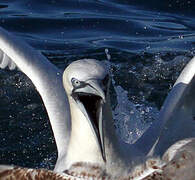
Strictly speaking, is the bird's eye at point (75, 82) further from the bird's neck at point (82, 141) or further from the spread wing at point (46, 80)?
the spread wing at point (46, 80)

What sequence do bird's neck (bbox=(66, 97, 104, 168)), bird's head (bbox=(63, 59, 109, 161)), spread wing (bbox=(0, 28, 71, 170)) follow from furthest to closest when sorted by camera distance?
spread wing (bbox=(0, 28, 71, 170)), bird's neck (bbox=(66, 97, 104, 168)), bird's head (bbox=(63, 59, 109, 161))

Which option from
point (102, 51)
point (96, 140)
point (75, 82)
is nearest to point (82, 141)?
point (96, 140)

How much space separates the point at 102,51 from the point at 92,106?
184 inches

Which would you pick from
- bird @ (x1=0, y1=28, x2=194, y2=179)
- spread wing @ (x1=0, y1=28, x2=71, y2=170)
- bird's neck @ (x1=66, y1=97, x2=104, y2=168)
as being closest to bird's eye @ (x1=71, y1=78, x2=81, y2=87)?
bird @ (x1=0, y1=28, x2=194, y2=179)

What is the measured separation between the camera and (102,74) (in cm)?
451

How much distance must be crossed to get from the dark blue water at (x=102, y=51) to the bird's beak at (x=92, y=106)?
1.68 meters

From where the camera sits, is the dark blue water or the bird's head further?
the dark blue water

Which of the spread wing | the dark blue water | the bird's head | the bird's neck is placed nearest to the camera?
the bird's head

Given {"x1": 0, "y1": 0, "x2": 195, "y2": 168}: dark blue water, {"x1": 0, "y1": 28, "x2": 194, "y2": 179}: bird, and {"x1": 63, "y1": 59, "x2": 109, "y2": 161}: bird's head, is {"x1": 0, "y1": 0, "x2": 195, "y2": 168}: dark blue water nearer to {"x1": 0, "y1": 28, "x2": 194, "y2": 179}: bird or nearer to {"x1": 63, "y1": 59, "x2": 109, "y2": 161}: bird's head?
{"x1": 0, "y1": 28, "x2": 194, "y2": 179}: bird

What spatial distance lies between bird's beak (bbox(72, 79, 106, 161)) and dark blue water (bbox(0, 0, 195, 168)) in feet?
5.52

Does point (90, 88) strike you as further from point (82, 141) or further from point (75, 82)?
point (82, 141)

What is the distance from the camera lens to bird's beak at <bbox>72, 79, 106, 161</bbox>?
4.47 meters

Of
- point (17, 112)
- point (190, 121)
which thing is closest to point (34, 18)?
point (17, 112)

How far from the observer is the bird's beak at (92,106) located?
4471 mm
